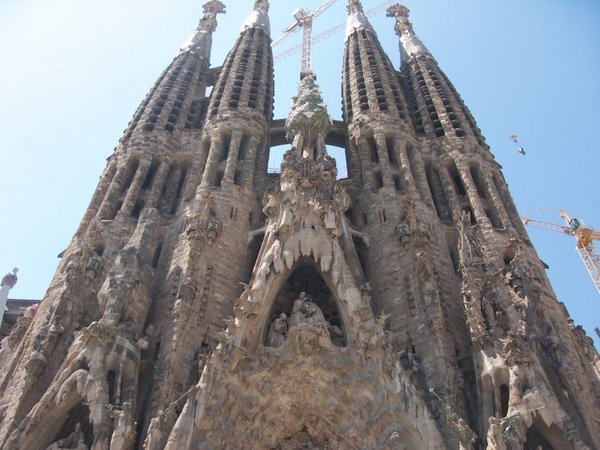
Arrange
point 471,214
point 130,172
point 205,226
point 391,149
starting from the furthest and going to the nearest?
point 391,149, point 130,172, point 471,214, point 205,226

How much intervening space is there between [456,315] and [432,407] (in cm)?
355

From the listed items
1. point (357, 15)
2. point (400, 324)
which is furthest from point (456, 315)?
point (357, 15)

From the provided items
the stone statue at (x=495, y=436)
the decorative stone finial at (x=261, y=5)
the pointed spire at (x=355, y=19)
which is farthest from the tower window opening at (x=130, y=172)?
the decorative stone finial at (x=261, y=5)

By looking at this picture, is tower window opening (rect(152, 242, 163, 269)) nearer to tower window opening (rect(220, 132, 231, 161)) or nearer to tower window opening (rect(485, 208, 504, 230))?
tower window opening (rect(220, 132, 231, 161))

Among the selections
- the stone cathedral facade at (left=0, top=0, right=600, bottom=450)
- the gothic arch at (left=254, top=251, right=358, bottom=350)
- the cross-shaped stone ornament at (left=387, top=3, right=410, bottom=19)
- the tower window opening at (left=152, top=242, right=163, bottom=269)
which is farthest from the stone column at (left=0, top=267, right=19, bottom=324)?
the cross-shaped stone ornament at (left=387, top=3, right=410, bottom=19)

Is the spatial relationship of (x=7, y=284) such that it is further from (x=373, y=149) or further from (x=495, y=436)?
(x=495, y=436)

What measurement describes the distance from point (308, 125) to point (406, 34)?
637 inches

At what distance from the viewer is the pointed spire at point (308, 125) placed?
22812 millimetres

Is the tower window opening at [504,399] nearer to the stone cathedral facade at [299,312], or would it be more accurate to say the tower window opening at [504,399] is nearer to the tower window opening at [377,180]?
the stone cathedral facade at [299,312]

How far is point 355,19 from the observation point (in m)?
38.1

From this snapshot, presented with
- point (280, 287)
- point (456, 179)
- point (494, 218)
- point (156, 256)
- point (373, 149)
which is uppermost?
point (373, 149)

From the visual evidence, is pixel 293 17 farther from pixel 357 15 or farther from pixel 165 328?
pixel 165 328

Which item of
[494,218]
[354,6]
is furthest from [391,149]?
[354,6]

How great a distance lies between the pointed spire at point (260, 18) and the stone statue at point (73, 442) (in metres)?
27.5
